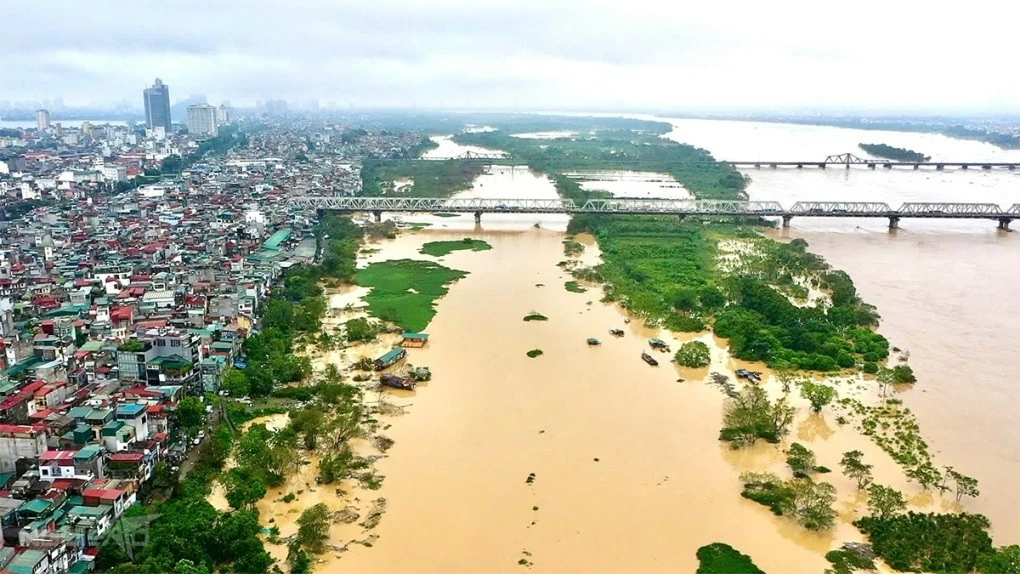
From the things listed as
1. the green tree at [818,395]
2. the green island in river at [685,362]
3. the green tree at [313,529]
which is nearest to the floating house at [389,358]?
the green island in river at [685,362]

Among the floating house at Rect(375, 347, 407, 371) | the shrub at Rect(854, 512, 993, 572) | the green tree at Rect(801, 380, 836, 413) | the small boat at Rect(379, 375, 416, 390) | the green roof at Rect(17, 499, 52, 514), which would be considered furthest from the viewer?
the floating house at Rect(375, 347, 407, 371)

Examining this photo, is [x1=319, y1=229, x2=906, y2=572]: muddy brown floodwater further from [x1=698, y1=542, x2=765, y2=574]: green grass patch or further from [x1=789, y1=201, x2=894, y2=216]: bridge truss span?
[x1=789, y1=201, x2=894, y2=216]: bridge truss span

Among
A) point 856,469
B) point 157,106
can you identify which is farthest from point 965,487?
point 157,106

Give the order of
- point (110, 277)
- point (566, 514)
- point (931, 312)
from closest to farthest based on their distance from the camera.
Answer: point (566, 514) < point (110, 277) < point (931, 312)

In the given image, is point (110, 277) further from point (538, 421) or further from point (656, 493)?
point (656, 493)

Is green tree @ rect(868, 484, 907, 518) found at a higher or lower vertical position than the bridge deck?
lower

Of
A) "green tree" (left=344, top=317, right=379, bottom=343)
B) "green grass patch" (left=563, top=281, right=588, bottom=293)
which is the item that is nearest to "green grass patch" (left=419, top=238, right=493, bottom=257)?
"green grass patch" (left=563, top=281, right=588, bottom=293)

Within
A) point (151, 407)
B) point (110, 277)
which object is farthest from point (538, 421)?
point (110, 277)
